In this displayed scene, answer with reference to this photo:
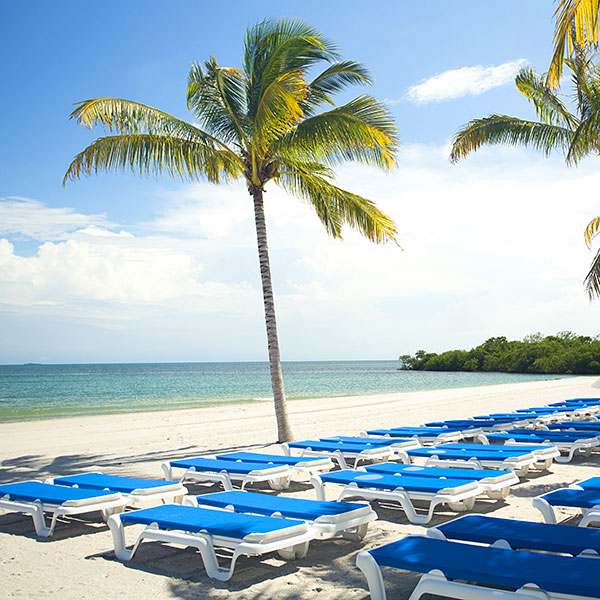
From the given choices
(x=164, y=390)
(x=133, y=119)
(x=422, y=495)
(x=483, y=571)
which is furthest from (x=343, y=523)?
(x=164, y=390)

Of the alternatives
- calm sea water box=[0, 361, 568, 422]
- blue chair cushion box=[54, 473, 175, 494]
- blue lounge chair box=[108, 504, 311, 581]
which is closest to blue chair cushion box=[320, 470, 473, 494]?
blue lounge chair box=[108, 504, 311, 581]

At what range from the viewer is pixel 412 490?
4871 millimetres

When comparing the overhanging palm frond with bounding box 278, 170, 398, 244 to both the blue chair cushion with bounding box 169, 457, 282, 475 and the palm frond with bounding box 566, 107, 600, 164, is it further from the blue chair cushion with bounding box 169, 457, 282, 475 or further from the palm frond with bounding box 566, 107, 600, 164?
the blue chair cushion with bounding box 169, 457, 282, 475

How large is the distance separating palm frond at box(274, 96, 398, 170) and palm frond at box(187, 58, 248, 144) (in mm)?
936

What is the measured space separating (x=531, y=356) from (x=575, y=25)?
5847cm

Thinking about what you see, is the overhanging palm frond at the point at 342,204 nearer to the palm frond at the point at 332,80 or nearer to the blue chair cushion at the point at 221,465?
the palm frond at the point at 332,80

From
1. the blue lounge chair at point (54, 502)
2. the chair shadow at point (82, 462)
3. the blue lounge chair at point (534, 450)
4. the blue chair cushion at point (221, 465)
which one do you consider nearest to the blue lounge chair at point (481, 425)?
the blue lounge chair at point (534, 450)

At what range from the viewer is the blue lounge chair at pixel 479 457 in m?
5.99

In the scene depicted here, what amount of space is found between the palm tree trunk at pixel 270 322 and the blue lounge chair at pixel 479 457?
10.6 ft

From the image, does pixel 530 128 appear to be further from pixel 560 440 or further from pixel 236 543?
pixel 236 543

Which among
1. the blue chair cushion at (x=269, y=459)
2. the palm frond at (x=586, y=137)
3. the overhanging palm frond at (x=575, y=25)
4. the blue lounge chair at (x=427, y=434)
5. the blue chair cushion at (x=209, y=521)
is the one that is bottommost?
the blue lounge chair at (x=427, y=434)

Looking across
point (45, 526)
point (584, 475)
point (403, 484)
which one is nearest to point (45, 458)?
point (45, 526)

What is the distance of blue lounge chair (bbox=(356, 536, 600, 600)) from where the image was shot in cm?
263

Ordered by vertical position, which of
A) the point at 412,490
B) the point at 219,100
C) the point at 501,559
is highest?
the point at 219,100
